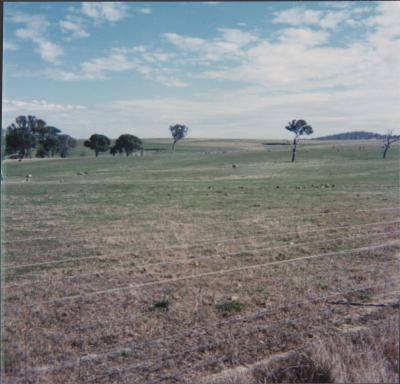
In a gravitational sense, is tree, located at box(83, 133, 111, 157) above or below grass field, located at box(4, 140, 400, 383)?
above

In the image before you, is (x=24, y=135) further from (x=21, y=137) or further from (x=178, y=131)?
(x=178, y=131)

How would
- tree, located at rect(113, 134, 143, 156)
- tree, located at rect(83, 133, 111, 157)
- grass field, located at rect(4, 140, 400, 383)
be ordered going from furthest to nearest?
tree, located at rect(113, 134, 143, 156)
tree, located at rect(83, 133, 111, 157)
grass field, located at rect(4, 140, 400, 383)

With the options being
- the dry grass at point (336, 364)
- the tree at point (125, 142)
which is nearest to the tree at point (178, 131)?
the tree at point (125, 142)

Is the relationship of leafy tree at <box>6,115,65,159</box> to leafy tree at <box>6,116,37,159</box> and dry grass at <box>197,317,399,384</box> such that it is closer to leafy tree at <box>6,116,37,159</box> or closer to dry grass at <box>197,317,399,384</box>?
leafy tree at <box>6,116,37,159</box>

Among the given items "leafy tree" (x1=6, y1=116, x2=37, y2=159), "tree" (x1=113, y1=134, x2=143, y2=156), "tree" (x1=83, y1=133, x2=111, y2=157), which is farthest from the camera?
"tree" (x1=113, y1=134, x2=143, y2=156)

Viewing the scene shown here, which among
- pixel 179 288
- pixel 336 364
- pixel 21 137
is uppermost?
pixel 21 137

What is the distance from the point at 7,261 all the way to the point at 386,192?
11.8 metres

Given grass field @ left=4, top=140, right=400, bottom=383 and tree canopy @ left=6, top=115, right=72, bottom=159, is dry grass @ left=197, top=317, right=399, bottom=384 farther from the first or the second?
tree canopy @ left=6, top=115, right=72, bottom=159

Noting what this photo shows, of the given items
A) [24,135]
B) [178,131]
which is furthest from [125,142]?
[24,135]

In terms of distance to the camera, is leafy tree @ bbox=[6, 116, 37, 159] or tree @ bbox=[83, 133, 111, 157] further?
tree @ bbox=[83, 133, 111, 157]

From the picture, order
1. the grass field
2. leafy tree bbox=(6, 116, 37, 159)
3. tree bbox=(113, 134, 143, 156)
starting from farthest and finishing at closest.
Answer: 1. tree bbox=(113, 134, 143, 156)
2. the grass field
3. leafy tree bbox=(6, 116, 37, 159)

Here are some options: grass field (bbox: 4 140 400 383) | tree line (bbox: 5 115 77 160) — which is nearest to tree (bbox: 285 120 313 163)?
grass field (bbox: 4 140 400 383)

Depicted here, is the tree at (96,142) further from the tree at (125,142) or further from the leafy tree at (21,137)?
the leafy tree at (21,137)

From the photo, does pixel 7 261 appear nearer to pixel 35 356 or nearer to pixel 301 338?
pixel 35 356
